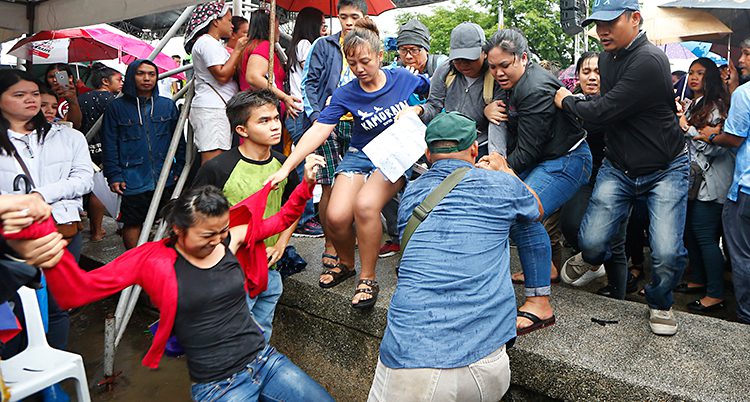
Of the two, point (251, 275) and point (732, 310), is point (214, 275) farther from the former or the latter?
point (732, 310)

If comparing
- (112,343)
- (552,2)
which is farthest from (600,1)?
(552,2)

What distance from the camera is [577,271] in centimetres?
407

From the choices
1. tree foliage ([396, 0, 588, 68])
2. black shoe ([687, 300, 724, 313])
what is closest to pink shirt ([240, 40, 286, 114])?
black shoe ([687, 300, 724, 313])

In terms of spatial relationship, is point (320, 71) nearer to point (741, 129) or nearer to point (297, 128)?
point (297, 128)

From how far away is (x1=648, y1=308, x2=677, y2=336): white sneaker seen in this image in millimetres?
2982

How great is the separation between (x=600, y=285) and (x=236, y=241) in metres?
2.91

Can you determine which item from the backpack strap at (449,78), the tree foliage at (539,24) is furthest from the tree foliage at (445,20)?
the backpack strap at (449,78)

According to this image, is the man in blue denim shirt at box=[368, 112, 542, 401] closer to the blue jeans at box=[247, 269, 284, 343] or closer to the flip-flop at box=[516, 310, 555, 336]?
the flip-flop at box=[516, 310, 555, 336]

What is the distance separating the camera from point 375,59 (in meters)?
3.49

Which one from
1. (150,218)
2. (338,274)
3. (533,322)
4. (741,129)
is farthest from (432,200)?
(150,218)

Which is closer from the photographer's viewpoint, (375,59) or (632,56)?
(632,56)

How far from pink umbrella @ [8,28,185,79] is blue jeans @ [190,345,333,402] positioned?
538 cm

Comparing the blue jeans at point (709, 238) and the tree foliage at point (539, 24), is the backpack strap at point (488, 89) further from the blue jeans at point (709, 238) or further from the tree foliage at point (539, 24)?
the tree foliage at point (539, 24)

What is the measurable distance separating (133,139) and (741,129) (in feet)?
15.0
